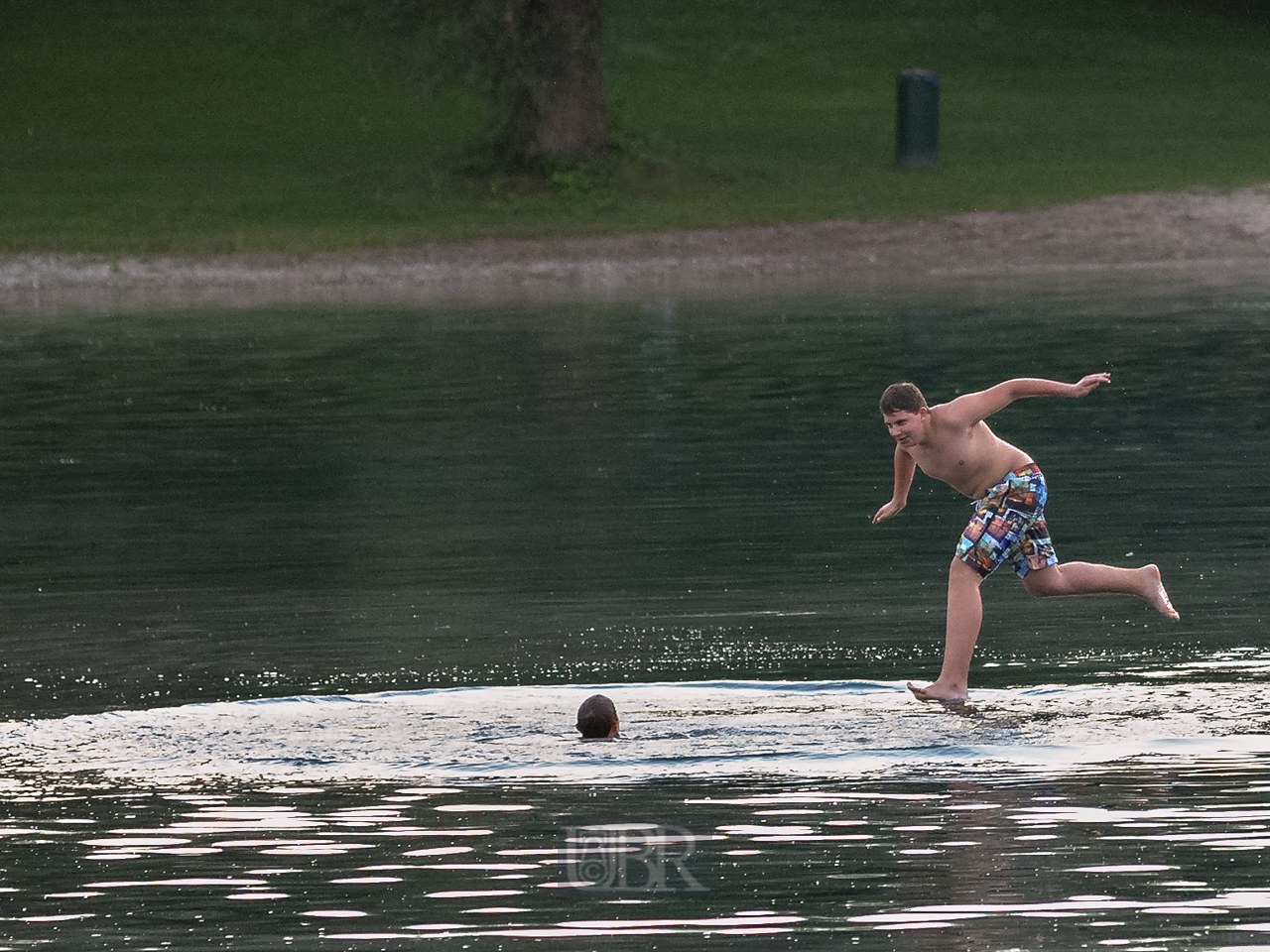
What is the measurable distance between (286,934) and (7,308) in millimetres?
21007

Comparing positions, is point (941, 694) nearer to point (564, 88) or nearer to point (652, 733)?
point (652, 733)

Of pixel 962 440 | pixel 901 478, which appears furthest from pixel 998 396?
pixel 901 478

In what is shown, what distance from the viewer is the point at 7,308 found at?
2709 centimetres

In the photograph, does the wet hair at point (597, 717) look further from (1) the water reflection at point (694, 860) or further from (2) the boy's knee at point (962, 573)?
(2) the boy's knee at point (962, 573)

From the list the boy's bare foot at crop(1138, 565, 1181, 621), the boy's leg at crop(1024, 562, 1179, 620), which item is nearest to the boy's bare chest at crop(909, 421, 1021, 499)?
the boy's leg at crop(1024, 562, 1179, 620)

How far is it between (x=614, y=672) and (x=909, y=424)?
56.2 inches

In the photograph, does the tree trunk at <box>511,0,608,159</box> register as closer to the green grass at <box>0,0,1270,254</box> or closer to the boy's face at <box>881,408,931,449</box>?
the green grass at <box>0,0,1270,254</box>

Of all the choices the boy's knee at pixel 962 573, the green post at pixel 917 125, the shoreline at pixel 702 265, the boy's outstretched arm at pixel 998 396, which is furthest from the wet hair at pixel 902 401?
the green post at pixel 917 125

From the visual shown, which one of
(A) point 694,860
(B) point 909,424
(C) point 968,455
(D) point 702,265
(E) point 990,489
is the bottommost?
(A) point 694,860

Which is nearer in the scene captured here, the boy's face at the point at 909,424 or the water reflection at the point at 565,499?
the boy's face at the point at 909,424

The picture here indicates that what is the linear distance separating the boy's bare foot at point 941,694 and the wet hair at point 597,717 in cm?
111

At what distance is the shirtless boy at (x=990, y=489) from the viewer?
9.79 m

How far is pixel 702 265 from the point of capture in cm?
2905

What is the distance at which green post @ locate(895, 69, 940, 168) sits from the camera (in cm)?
3394
